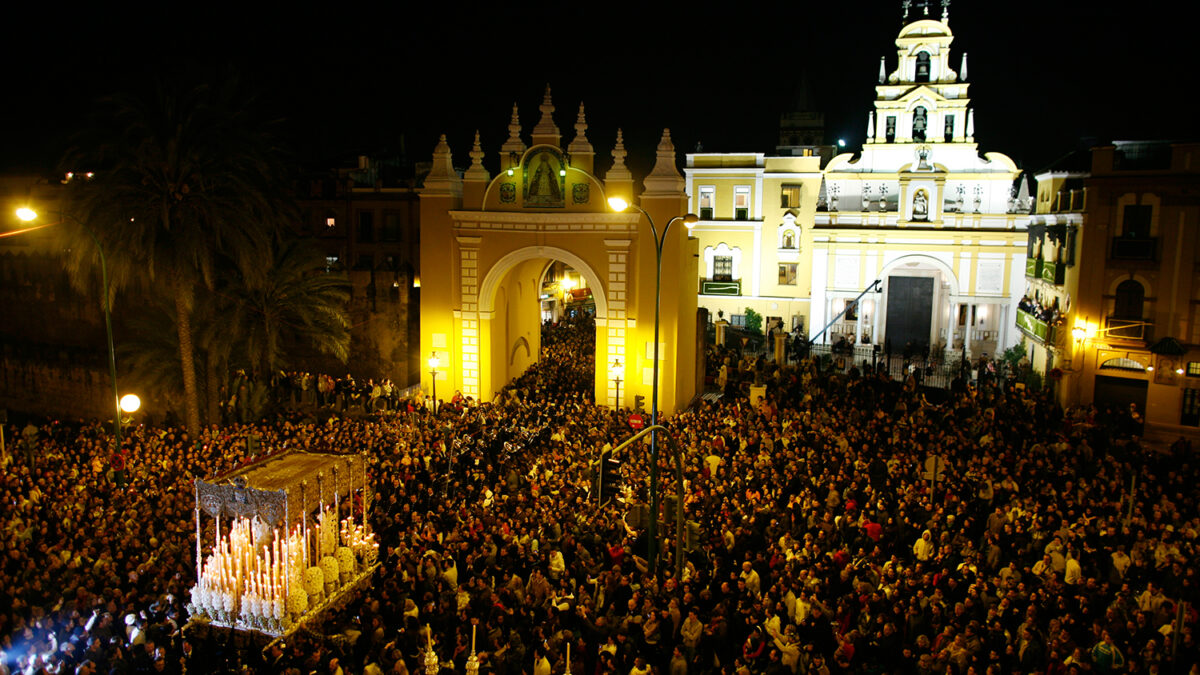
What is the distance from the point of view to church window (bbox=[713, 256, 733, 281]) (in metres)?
40.8

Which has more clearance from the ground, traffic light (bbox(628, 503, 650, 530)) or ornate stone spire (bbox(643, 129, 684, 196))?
→ ornate stone spire (bbox(643, 129, 684, 196))

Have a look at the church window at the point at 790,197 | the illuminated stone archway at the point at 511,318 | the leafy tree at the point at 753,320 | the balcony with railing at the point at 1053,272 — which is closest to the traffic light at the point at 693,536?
the illuminated stone archway at the point at 511,318

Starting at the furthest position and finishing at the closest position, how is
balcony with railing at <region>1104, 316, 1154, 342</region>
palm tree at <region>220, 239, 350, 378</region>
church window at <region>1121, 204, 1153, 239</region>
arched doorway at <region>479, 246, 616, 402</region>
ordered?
balcony with railing at <region>1104, 316, 1154, 342</region> → church window at <region>1121, 204, 1153, 239</region> → arched doorway at <region>479, 246, 616, 402</region> → palm tree at <region>220, 239, 350, 378</region>

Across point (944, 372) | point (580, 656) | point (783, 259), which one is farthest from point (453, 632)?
point (783, 259)

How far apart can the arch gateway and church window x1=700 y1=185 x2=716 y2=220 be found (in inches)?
555

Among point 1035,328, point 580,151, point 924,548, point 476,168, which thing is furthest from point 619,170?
point 1035,328

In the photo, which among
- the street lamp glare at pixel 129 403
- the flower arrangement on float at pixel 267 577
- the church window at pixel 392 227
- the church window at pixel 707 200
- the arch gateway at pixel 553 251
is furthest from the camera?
the church window at pixel 707 200

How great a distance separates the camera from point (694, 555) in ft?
46.5

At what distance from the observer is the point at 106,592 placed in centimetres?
1249

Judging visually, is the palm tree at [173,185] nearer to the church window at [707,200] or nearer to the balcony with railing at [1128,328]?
the church window at [707,200]

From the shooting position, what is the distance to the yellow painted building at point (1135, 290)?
26.0 m

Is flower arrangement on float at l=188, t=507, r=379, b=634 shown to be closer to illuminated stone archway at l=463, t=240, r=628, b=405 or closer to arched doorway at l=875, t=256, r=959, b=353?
illuminated stone archway at l=463, t=240, r=628, b=405

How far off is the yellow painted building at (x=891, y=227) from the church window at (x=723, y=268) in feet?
0.18

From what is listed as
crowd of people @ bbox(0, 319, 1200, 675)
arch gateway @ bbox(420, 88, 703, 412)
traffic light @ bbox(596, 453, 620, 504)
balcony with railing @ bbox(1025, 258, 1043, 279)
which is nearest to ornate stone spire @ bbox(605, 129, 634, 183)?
arch gateway @ bbox(420, 88, 703, 412)
